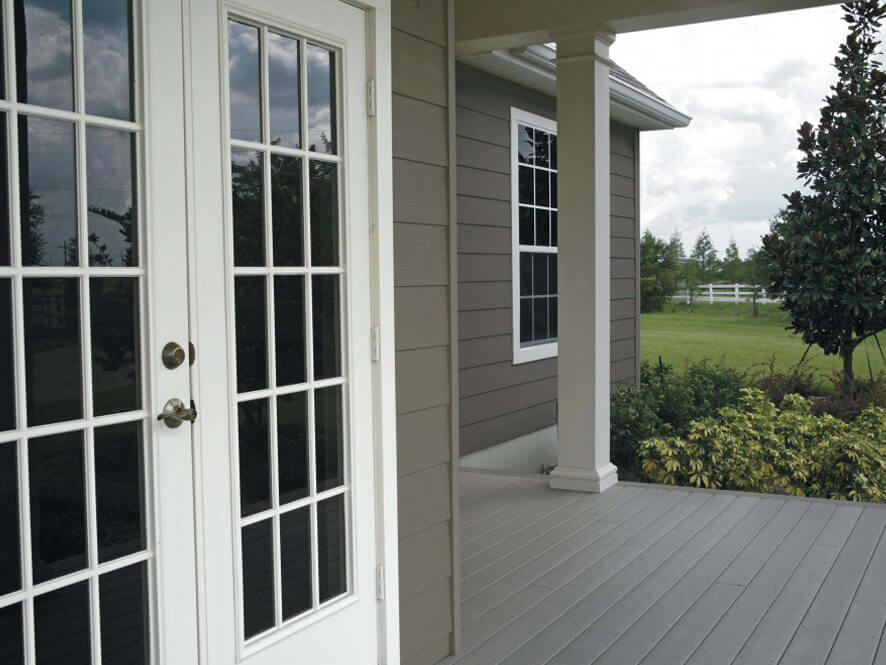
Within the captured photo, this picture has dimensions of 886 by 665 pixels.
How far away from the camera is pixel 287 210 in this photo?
2.54 m

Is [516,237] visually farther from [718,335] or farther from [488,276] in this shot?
[718,335]

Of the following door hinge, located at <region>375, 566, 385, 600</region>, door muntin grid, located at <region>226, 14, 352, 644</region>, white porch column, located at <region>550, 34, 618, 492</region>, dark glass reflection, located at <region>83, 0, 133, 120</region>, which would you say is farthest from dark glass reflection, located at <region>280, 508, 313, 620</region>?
white porch column, located at <region>550, 34, 618, 492</region>

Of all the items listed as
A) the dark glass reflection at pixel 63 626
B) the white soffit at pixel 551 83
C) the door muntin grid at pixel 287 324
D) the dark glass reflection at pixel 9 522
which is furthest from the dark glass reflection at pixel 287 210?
the white soffit at pixel 551 83

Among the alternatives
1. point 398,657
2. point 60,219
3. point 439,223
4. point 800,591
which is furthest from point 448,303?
point 800,591

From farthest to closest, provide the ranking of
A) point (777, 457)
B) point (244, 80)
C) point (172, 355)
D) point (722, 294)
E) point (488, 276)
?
point (722, 294) → point (488, 276) → point (777, 457) → point (244, 80) → point (172, 355)

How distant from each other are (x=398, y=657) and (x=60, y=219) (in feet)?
6.04

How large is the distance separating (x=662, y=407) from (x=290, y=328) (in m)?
5.46

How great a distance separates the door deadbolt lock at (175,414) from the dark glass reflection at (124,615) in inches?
13.7

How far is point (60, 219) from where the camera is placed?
193 centimetres

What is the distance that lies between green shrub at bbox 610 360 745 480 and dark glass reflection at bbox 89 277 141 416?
5.02 m

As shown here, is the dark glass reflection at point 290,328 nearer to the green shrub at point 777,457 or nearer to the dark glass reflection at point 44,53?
the dark glass reflection at point 44,53

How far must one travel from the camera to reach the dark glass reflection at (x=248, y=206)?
7.82 feet

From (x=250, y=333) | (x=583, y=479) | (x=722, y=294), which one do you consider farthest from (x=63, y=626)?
(x=722, y=294)

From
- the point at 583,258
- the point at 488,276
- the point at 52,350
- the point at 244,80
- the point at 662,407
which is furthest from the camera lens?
the point at 662,407
